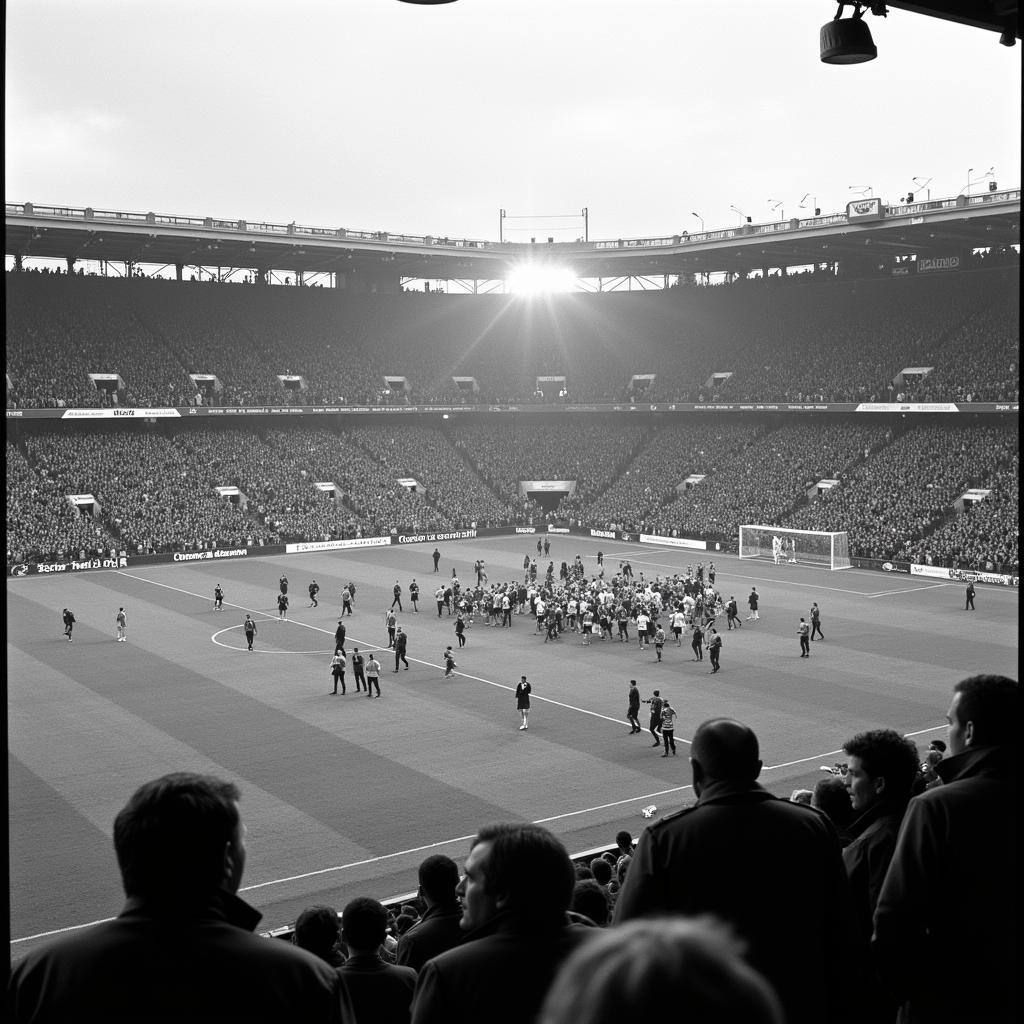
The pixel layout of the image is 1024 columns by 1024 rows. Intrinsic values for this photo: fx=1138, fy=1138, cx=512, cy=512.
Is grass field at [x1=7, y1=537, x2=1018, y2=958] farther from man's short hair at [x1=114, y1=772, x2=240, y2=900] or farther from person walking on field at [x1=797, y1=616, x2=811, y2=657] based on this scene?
man's short hair at [x1=114, y1=772, x2=240, y2=900]

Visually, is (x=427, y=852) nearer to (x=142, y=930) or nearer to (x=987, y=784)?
(x=987, y=784)

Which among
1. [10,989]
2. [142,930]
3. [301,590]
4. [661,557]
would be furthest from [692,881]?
[661,557]

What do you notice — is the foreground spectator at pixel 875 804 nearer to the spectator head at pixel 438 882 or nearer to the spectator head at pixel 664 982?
the spectator head at pixel 438 882

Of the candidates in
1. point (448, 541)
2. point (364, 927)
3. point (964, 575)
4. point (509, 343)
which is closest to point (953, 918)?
point (364, 927)

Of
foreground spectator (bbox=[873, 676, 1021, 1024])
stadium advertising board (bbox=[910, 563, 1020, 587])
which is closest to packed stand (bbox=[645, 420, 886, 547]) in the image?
stadium advertising board (bbox=[910, 563, 1020, 587])

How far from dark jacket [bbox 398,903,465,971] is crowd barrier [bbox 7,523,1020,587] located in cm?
4108

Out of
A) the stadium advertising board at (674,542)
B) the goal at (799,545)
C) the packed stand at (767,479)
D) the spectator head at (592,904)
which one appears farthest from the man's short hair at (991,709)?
the stadium advertising board at (674,542)

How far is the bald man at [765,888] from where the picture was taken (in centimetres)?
401

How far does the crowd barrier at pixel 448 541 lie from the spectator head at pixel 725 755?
4297cm

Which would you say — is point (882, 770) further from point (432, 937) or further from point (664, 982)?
point (664, 982)

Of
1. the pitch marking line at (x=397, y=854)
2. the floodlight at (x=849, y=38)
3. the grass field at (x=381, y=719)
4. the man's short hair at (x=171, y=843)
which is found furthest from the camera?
the grass field at (x=381, y=719)

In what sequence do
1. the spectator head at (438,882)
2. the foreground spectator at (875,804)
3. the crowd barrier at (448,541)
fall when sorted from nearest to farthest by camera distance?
the foreground spectator at (875,804), the spectator head at (438,882), the crowd barrier at (448,541)

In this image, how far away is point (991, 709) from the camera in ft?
15.3

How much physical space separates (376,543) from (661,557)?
53.9 feet
